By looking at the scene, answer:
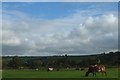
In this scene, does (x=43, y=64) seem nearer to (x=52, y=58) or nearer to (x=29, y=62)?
(x=29, y=62)

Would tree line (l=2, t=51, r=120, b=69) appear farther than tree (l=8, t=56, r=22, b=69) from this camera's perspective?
No

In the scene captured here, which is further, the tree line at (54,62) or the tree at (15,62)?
the tree at (15,62)

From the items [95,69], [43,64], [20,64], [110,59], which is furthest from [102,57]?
[95,69]

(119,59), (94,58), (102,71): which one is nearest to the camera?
(102,71)

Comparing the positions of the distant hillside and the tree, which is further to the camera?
the tree

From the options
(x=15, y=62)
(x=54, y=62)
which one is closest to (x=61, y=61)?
(x=54, y=62)

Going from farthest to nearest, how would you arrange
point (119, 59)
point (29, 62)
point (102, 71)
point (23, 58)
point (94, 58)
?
point (23, 58)
point (29, 62)
point (94, 58)
point (119, 59)
point (102, 71)

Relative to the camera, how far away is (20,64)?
349 feet

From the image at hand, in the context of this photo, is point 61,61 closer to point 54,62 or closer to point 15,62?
point 54,62

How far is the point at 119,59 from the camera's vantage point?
87.1m

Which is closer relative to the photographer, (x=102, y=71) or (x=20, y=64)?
(x=102, y=71)

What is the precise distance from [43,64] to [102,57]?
1975 centimetres

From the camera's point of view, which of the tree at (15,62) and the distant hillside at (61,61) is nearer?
the distant hillside at (61,61)

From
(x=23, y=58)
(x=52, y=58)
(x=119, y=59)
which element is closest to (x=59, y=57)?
(x=52, y=58)
